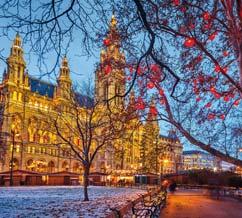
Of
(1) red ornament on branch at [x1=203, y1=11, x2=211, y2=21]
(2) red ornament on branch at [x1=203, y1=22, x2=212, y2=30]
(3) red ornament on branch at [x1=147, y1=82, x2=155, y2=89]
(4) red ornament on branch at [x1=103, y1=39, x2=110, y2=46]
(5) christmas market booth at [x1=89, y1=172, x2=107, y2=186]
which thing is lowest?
(5) christmas market booth at [x1=89, y1=172, x2=107, y2=186]

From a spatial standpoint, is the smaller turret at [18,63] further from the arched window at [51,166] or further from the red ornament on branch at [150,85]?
the red ornament on branch at [150,85]

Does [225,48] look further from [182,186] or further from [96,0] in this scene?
[182,186]

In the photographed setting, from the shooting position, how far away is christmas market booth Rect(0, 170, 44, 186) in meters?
59.3

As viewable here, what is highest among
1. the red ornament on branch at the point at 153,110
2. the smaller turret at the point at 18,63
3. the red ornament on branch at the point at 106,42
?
the smaller turret at the point at 18,63

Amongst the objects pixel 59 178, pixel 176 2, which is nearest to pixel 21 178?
pixel 59 178

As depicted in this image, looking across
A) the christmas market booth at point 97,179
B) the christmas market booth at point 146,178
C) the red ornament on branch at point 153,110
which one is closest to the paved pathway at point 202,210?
the red ornament on branch at point 153,110

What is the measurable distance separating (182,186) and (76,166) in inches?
1995

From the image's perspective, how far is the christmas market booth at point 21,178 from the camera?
59344 mm

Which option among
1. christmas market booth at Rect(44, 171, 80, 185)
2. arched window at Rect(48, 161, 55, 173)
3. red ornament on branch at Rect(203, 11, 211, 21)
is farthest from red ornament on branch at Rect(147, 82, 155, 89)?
arched window at Rect(48, 161, 55, 173)

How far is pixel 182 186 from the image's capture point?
64.4 m

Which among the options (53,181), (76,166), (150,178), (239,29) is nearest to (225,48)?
(239,29)

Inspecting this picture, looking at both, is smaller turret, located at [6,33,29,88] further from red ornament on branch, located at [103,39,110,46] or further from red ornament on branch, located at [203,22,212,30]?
red ornament on branch, located at [203,22,212,30]

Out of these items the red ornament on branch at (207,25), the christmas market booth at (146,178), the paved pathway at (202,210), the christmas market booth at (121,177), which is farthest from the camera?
the christmas market booth at (121,177)

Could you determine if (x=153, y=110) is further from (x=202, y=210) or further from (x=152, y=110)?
(x=202, y=210)
